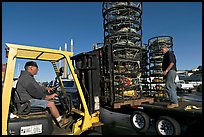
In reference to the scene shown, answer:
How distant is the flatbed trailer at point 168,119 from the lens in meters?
4.30

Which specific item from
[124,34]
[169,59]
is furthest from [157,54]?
[169,59]

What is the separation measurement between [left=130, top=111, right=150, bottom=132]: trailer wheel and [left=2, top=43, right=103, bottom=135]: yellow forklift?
139 cm

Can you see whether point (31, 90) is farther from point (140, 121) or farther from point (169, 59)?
point (169, 59)

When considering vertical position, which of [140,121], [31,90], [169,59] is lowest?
[140,121]

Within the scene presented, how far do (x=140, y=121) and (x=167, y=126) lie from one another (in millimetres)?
901

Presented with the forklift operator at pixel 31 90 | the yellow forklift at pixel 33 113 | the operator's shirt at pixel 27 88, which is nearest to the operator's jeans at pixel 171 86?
the yellow forklift at pixel 33 113

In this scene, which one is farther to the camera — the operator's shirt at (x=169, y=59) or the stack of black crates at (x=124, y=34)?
the stack of black crates at (x=124, y=34)

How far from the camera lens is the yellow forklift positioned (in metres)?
3.46

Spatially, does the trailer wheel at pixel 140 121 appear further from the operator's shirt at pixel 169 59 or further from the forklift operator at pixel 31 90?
the forklift operator at pixel 31 90

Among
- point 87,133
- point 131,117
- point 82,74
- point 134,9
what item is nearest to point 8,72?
point 82,74

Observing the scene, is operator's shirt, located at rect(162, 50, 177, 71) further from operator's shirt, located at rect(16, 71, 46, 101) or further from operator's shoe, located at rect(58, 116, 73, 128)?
operator's shirt, located at rect(16, 71, 46, 101)

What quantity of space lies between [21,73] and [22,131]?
47.8 inches

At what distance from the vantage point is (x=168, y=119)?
179 inches

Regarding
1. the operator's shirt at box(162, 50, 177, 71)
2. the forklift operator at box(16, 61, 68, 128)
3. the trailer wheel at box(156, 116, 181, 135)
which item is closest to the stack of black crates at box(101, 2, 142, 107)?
the operator's shirt at box(162, 50, 177, 71)
